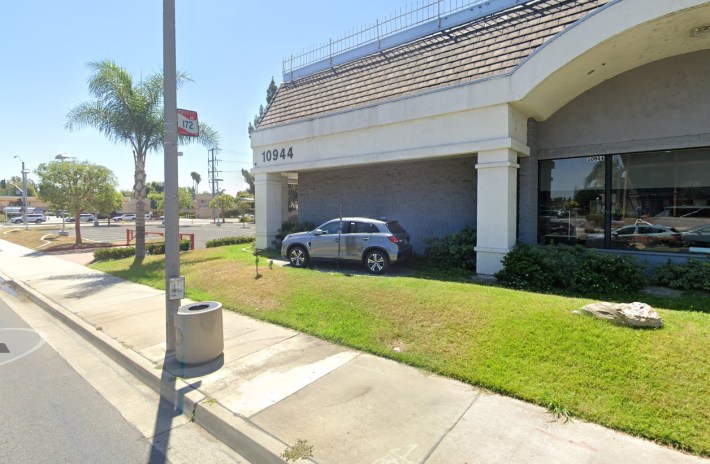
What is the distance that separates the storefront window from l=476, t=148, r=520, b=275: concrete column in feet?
6.00

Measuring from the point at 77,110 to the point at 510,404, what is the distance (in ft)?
55.5

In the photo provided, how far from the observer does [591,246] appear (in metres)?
9.62

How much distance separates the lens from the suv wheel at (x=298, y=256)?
11.1 meters

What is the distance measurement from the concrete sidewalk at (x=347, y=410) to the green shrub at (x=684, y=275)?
5.75 m

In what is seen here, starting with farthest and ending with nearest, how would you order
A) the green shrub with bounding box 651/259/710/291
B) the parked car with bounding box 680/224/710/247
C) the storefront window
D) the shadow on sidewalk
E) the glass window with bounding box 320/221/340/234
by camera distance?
1. the glass window with bounding box 320/221/340/234
2. the storefront window
3. the parked car with bounding box 680/224/710/247
4. the green shrub with bounding box 651/259/710/291
5. the shadow on sidewalk

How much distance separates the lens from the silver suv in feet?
32.7

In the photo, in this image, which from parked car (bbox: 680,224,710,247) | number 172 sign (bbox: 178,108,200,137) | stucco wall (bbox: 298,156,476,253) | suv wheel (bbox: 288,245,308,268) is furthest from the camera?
stucco wall (bbox: 298,156,476,253)

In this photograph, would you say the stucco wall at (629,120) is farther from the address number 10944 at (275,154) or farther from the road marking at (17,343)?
the road marking at (17,343)

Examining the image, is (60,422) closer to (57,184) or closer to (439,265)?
(439,265)

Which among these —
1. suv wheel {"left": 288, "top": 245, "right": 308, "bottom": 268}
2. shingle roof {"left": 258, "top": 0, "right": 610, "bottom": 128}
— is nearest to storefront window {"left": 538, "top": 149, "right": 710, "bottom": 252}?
shingle roof {"left": 258, "top": 0, "right": 610, "bottom": 128}

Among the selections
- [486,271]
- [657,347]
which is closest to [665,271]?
[486,271]

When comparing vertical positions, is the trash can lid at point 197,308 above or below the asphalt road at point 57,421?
above

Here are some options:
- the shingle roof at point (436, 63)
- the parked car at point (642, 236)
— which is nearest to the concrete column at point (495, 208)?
the shingle roof at point (436, 63)

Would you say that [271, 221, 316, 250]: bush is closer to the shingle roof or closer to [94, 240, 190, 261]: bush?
the shingle roof
